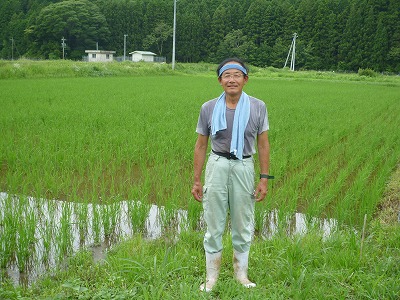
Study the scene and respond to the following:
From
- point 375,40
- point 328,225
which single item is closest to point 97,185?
point 328,225

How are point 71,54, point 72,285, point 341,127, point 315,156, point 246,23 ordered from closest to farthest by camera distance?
point 72,285
point 315,156
point 341,127
point 71,54
point 246,23

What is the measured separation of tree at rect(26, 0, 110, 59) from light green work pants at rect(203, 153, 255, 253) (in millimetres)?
45331

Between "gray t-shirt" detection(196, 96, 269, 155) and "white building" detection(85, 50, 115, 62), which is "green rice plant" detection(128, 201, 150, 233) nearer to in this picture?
"gray t-shirt" detection(196, 96, 269, 155)

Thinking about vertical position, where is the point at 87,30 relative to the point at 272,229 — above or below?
above

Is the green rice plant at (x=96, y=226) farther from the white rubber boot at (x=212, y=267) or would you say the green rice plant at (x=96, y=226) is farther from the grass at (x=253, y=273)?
the white rubber boot at (x=212, y=267)

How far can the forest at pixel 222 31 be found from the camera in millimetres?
45875

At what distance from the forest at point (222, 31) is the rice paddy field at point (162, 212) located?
132 ft

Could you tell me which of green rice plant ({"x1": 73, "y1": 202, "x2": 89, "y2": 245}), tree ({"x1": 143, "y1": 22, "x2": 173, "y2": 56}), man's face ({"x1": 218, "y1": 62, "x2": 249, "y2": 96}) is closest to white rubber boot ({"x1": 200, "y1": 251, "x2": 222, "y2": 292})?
man's face ({"x1": 218, "y1": 62, "x2": 249, "y2": 96})

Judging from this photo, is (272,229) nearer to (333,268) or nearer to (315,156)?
(333,268)

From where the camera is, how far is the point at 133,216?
12.5 feet

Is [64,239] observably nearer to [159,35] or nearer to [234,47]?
[234,47]

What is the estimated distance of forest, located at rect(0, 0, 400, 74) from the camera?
4588 cm

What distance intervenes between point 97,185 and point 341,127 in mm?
5647

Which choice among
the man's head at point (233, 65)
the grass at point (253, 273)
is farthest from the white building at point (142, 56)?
the man's head at point (233, 65)
